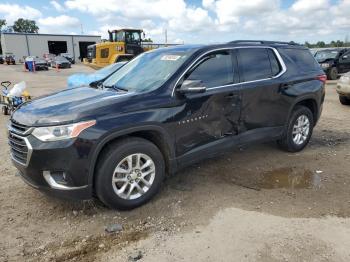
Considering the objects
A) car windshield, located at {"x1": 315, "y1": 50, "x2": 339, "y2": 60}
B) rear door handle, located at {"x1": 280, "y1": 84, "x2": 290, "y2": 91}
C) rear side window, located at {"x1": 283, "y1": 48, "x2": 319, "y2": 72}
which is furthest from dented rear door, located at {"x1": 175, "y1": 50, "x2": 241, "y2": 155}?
car windshield, located at {"x1": 315, "y1": 50, "x2": 339, "y2": 60}

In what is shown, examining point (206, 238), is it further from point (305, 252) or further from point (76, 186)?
point (76, 186)

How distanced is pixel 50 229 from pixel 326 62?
17416mm

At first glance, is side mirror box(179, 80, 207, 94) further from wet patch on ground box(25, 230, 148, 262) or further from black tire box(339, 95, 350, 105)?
black tire box(339, 95, 350, 105)

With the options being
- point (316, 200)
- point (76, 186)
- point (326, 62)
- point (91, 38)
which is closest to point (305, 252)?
point (316, 200)

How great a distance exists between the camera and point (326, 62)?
59.2ft

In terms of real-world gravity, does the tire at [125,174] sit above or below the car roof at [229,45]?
below

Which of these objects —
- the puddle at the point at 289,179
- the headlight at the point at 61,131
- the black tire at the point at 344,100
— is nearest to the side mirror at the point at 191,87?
the headlight at the point at 61,131

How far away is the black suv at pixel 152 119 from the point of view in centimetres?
355

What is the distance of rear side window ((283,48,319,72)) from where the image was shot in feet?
19.0

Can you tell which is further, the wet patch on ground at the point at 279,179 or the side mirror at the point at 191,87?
the wet patch on ground at the point at 279,179

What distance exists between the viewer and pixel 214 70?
15.1ft

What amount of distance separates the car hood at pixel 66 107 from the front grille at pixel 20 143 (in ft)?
0.24

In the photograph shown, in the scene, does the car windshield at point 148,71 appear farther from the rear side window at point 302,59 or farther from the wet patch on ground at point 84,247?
the rear side window at point 302,59

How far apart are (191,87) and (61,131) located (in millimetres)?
1495
